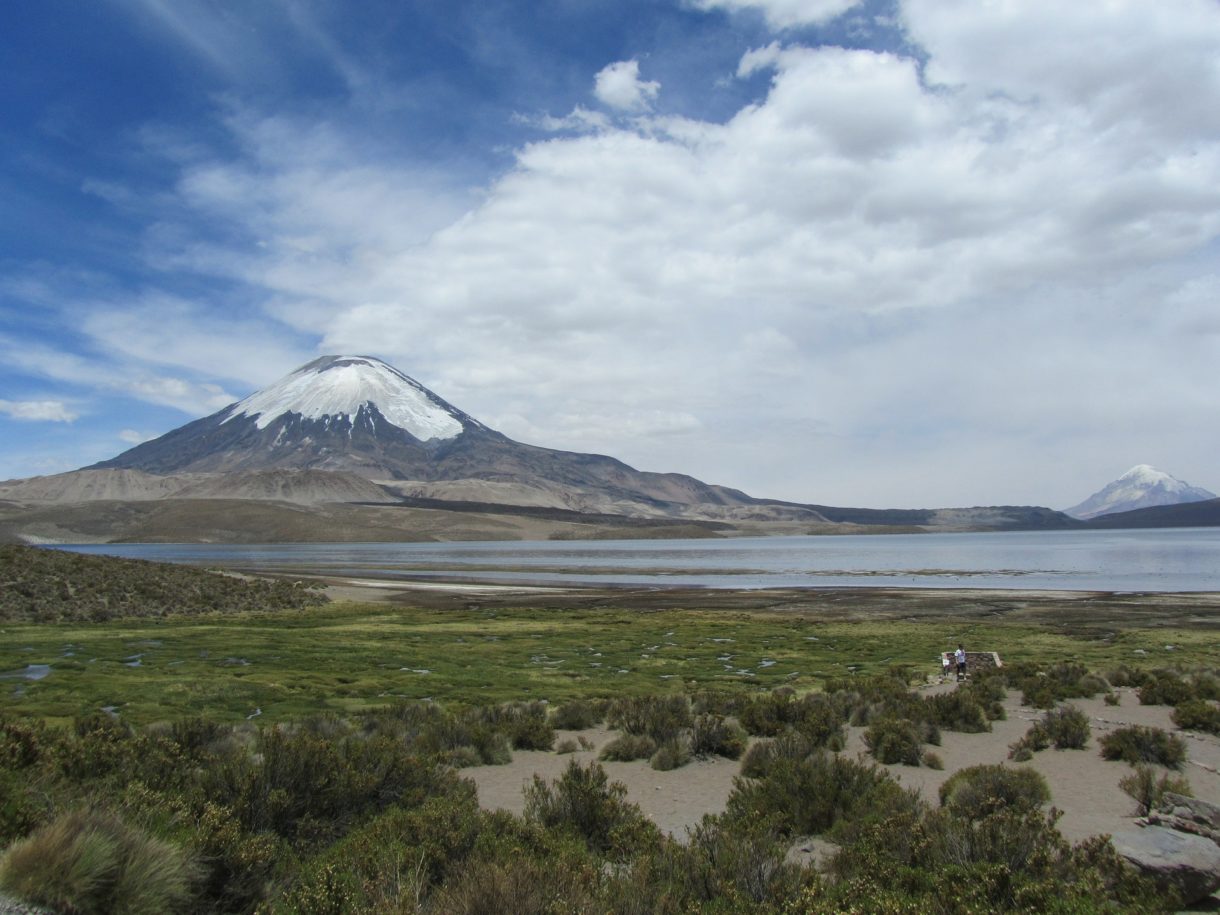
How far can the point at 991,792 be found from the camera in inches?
352

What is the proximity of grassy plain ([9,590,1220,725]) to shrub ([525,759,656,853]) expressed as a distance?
9266mm

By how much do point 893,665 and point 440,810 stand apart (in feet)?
70.2

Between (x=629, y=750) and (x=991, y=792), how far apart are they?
225 inches

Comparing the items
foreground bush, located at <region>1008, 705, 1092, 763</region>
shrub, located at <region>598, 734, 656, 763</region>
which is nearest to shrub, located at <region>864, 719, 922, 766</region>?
foreground bush, located at <region>1008, 705, 1092, 763</region>

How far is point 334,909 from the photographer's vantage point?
4969mm

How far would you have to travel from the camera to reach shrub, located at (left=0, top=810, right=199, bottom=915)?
4137mm

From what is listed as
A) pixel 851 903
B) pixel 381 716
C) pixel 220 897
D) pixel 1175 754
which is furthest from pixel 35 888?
pixel 1175 754

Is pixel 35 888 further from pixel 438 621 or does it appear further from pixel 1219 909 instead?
pixel 438 621

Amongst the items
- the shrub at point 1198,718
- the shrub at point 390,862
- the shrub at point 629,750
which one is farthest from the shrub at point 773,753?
the shrub at point 1198,718

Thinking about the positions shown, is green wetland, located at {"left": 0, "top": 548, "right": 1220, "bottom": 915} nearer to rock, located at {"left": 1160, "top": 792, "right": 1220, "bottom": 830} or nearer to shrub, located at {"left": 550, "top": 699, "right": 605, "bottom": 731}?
shrub, located at {"left": 550, "top": 699, "right": 605, "bottom": 731}

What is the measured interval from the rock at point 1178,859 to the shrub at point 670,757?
6335 mm

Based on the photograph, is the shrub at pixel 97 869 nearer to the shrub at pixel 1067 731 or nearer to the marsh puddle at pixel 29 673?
the shrub at pixel 1067 731

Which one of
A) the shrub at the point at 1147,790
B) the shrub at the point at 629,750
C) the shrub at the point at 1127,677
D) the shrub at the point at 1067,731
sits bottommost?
the shrub at the point at 1127,677

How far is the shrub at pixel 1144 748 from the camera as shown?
1152cm
